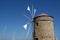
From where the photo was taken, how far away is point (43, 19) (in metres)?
19.1

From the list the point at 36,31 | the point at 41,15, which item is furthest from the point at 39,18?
the point at 36,31

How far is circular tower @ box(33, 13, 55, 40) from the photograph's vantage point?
18.5 m

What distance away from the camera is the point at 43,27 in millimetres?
18547

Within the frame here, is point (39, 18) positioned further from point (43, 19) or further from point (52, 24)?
point (52, 24)

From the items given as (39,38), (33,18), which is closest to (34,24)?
(33,18)

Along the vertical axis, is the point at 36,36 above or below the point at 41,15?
below

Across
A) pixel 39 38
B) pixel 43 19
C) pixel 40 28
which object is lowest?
pixel 39 38

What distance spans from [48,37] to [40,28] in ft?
5.09

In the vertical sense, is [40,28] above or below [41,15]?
below

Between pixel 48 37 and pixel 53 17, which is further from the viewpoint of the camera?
pixel 53 17

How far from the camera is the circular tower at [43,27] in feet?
60.5

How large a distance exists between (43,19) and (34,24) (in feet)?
4.92

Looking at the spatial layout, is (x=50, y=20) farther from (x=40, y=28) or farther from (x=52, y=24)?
(x=40, y=28)

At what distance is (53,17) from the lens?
1983 centimetres
